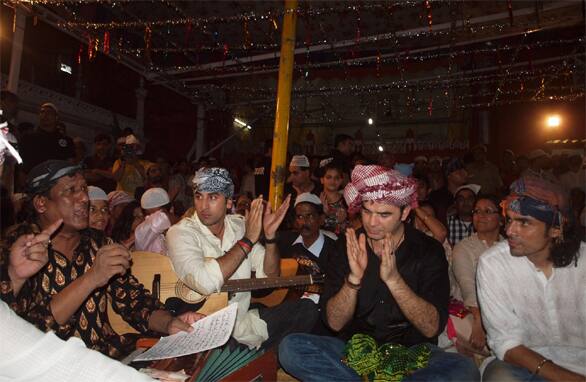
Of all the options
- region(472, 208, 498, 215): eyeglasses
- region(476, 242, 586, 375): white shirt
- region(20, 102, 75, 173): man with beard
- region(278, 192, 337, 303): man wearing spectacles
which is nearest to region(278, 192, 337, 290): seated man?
region(278, 192, 337, 303): man wearing spectacles

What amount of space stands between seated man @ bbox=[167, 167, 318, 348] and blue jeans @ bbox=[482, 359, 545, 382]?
1671 mm

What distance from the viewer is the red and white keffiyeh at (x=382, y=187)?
10.0 ft

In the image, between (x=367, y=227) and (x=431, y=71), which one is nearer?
(x=367, y=227)

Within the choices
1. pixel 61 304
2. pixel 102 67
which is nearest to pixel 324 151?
pixel 102 67

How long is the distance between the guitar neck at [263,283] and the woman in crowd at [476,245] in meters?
1.49

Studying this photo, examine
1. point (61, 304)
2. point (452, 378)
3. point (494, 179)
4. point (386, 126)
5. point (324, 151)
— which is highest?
point (386, 126)

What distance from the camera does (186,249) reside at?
11.2 ft

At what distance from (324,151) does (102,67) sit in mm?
8672

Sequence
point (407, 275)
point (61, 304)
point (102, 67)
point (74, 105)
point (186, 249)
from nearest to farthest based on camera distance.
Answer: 1. point (61, 304)
2. point (407, 275)
3. point (186, 249)
4. point (74, 105)
5. point (102, 67)

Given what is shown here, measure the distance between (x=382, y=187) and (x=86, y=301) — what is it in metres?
2.08

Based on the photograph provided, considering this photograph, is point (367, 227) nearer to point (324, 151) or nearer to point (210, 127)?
point (324, 151)

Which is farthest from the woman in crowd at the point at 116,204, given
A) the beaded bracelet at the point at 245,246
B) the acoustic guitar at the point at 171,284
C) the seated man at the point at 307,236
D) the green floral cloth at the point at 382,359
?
the green floral cloth at the point at 382,359

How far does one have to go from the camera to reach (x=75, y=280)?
2.42 m

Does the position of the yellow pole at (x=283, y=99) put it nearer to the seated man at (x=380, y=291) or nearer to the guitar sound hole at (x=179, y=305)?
the guitar sound hole at (x=179, y=305)
